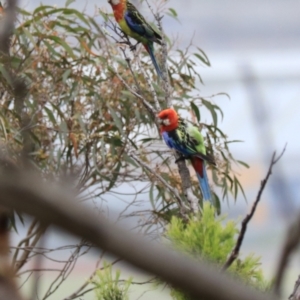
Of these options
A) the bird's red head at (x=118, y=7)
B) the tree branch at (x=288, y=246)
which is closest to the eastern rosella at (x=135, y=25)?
the bird's red head at (x=118, y=7)

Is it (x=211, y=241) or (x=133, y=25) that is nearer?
(x=211, y=241)

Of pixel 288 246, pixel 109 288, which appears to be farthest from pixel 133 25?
pixel 288 246

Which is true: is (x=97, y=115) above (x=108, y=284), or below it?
above

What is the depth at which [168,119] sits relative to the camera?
112cm

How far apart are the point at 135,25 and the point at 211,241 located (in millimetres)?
599

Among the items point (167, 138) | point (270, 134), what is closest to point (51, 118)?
point (167, 138)

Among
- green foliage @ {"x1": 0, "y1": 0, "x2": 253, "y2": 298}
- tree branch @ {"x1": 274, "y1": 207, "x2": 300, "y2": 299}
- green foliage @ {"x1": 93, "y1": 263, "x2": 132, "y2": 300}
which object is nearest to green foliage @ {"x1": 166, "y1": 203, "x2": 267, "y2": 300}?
green foliage @ {"x1": 93, "y1": 263, "x2": 132, "y2": 300}

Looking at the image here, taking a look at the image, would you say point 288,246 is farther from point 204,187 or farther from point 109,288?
point 204,187

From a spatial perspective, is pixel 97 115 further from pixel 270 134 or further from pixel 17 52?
pixel 270 134

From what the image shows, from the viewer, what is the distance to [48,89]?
1.36m

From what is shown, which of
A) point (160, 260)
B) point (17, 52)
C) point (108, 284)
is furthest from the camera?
point (17, 52)

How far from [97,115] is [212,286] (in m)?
1.14

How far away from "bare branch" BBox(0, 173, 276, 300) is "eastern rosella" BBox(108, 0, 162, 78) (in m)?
1.01

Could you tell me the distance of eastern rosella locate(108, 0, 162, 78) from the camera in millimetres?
1244
